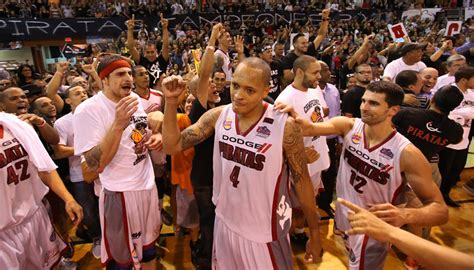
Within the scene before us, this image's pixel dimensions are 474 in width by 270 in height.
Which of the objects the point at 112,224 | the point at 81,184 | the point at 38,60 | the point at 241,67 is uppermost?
the point at 241,67

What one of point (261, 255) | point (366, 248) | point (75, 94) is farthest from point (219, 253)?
point (75, 94)

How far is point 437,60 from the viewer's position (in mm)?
7844

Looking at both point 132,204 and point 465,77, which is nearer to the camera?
point 132,204

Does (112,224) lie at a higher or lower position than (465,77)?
lower

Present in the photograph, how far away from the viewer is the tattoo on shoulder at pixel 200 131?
3.01 m

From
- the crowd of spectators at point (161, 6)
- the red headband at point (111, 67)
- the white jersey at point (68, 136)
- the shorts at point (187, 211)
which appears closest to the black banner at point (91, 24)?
the crowd of spectators at point (161, 6)

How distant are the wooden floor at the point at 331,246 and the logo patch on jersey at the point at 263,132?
7.42ft

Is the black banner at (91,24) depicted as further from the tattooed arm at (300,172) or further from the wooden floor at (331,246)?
the tattooed arm at (300,172)

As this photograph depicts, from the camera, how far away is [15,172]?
2.89 metres

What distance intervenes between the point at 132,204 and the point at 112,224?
0.24m

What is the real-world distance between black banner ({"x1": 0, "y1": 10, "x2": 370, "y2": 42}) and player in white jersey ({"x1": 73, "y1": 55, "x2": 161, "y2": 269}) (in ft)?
44.8

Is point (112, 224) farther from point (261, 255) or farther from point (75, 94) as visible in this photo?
point (75, 94)

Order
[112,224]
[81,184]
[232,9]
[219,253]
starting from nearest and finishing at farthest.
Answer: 1. [219,253]
2. [112,224]
3. [81,184]
4. [232,9]

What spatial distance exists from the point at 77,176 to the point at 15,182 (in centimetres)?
159
